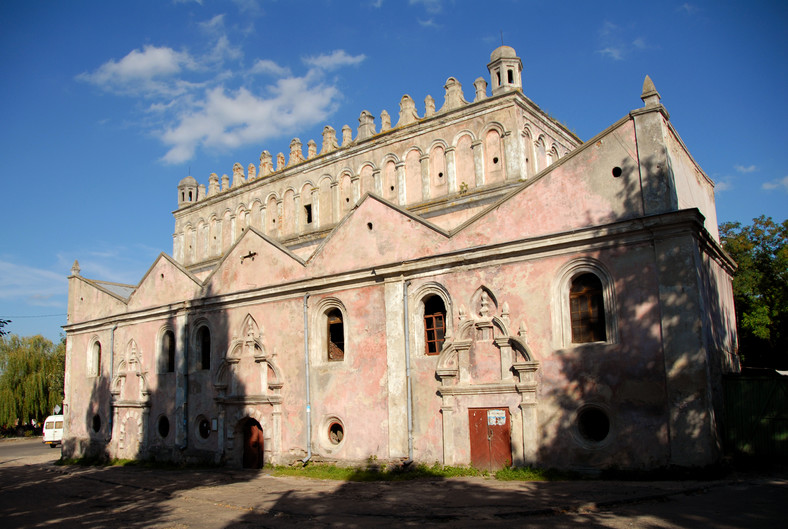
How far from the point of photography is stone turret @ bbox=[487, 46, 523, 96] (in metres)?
22.7

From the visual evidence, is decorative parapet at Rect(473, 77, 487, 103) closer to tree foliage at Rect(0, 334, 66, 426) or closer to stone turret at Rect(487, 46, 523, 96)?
stone turret at Rect(487, 46, 523, 96)

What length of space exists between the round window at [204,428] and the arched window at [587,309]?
13.4 meters

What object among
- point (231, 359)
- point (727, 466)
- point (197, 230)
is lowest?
point (727, 466)

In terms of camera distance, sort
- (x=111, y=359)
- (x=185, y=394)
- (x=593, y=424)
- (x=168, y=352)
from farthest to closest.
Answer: (x=111, y=359), (x=168, y=352), (x=185, y=394), (x=593, y=424)

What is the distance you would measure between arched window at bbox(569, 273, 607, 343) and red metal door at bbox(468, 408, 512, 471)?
8.62 feet

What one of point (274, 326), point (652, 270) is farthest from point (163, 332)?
point (652, 270)

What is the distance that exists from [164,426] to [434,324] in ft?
41.6

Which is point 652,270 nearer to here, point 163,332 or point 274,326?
point 274,326

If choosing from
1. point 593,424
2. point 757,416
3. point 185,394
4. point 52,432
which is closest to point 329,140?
point 185,394

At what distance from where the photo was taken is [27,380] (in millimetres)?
43406

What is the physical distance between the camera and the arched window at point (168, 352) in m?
23.4

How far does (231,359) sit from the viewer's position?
2039 centimetres

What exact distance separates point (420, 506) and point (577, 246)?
679 cm

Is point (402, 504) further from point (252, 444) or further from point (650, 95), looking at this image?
point (650, 95)
